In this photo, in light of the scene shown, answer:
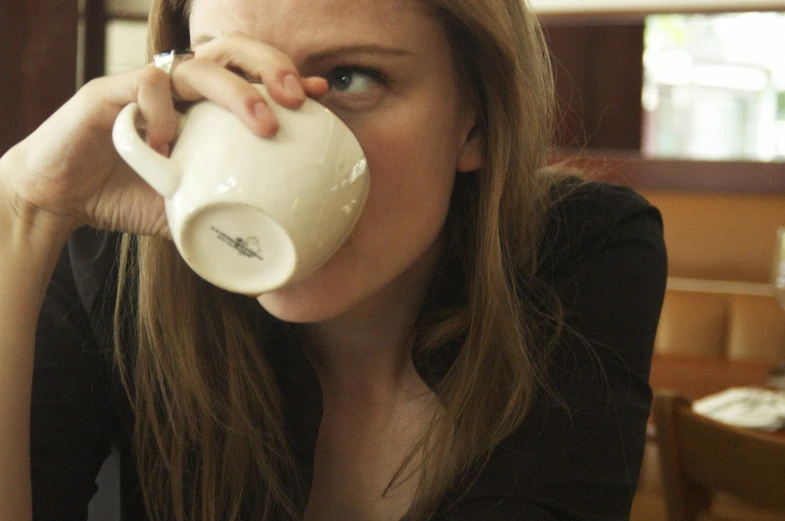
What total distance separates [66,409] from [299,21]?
54 cm

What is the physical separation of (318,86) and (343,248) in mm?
192

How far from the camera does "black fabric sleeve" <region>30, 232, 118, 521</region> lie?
1.02 metres

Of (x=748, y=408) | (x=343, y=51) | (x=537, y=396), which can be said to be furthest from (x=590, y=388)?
(x=748, y=408)

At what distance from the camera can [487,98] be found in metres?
1.04

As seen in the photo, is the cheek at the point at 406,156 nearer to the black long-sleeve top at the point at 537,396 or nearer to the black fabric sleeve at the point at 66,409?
the black long-sleeve top at the point at 537,396

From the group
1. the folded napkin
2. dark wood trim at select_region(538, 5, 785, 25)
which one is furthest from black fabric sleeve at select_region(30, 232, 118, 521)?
dark wood trim at select_region(538, 5, 785, 25)

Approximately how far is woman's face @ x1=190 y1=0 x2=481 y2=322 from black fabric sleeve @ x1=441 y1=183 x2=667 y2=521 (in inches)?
9.2

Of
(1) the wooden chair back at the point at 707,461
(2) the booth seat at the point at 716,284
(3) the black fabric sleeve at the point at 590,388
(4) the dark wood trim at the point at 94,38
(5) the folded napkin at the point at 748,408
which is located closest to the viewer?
(3) the black fabric sleeve at the point at 590,388

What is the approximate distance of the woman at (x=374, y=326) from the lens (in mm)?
891

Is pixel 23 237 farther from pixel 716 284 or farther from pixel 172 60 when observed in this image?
pixel 716 284

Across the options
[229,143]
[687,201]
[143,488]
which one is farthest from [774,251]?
[229,143]

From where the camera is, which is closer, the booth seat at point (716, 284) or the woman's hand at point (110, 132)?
the woman's hand at point (110, 132)

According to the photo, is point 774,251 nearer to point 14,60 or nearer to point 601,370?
point 601,370

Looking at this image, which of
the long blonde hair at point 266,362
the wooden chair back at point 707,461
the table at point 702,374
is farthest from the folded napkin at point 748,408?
the long blonde hair at point 266,362
